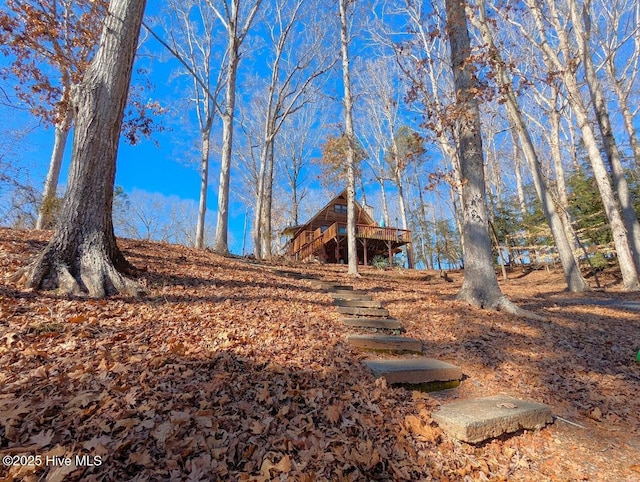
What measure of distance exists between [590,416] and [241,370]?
308 centimetres

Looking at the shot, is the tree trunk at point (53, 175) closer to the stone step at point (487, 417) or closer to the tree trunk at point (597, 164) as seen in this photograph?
the stone step at point (487, 417)

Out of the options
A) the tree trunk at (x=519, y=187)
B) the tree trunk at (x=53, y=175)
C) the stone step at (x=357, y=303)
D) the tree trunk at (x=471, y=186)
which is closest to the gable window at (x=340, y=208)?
the tree trunk at (x=519, y=187)

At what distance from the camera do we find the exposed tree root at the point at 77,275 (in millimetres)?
3654

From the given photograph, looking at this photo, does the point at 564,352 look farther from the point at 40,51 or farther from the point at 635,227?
the point at 40,51

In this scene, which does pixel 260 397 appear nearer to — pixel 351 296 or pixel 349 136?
pixel 351 296

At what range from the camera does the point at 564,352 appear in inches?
156

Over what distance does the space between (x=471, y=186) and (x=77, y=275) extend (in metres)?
6.47

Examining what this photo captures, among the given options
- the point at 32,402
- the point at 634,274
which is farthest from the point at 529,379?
the point at 634,274

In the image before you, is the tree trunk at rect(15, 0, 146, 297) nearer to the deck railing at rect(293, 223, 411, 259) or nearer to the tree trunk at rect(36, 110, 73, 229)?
the tree trunk at rect(36, 110, 73, 229)

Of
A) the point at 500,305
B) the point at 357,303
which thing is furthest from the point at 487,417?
Result: the point at 500,305

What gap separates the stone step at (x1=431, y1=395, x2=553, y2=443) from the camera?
7.27ft

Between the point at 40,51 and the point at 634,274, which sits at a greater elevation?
the point at 40,51

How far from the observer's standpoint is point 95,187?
13.4ft

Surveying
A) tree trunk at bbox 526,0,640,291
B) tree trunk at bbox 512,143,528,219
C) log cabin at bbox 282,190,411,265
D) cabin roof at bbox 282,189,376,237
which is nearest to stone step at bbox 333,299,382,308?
tree trunk at bbox 526,0,640,291
